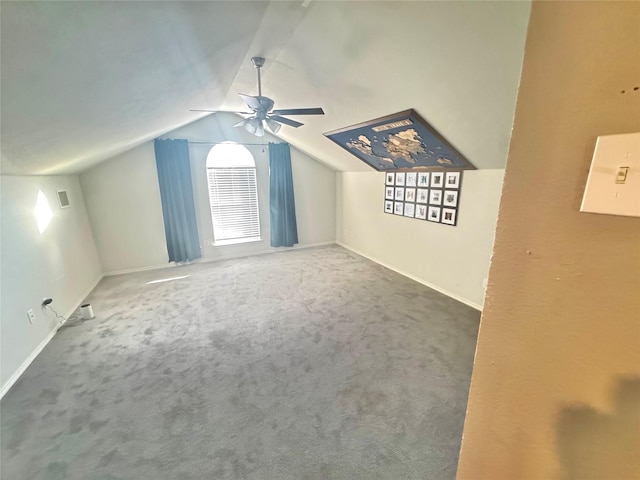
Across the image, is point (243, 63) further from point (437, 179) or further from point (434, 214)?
point (434, 214)

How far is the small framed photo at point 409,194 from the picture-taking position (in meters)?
3.84

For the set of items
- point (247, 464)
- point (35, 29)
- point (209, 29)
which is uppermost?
point (209, 29)

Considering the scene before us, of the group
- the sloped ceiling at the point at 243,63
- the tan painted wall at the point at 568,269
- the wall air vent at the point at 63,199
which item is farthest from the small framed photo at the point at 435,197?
the wall air vent at the point at 63,199

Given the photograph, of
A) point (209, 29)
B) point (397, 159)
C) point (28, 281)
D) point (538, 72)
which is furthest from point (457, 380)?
point (28, 281)

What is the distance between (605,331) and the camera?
45 cm

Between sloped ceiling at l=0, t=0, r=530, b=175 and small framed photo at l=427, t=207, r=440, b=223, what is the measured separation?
2.61 feet

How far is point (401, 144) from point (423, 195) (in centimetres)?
86

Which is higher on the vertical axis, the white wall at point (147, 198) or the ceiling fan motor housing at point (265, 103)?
the ceiling fan motor housing at point (265, 103)

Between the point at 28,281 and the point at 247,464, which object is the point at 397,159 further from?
the point at 28,281

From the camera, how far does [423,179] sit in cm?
366

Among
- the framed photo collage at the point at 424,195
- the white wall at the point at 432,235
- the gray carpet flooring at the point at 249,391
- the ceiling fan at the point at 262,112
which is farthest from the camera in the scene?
the framed photo collage at the point at 424,195

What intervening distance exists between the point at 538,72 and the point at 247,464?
2022 millimetres

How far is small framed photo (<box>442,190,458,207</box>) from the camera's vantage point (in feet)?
10.7

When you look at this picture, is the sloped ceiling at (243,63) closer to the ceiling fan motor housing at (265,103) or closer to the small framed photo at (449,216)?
the ceiling fan motor housing at (265,103)
